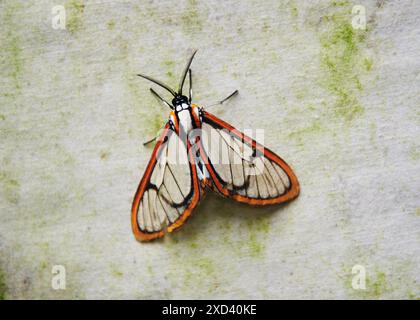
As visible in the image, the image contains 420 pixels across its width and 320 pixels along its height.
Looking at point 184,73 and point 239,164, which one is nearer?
point 239,164

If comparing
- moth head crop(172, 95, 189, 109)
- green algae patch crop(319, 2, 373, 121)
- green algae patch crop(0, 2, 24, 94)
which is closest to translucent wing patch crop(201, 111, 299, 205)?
moth head crop(172, 95, 189, 109)

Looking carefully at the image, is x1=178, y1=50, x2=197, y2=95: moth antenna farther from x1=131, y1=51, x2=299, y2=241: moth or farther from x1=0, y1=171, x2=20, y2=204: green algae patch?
x1=0, y1=171, x2=20, y2=204: green algae patch

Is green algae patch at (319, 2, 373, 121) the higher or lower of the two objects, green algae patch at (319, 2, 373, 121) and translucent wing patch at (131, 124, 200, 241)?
the higher

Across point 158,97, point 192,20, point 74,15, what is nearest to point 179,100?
point 158,97

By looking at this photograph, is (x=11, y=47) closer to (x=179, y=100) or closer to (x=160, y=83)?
(x=160, y=83)

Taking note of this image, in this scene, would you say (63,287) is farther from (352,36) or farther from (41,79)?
(352,36)

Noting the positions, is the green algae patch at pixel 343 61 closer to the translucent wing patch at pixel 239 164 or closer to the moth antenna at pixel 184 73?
the translucent wing patch at pixel 239 164

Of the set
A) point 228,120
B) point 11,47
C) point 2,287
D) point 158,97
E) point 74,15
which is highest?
point 74,15
